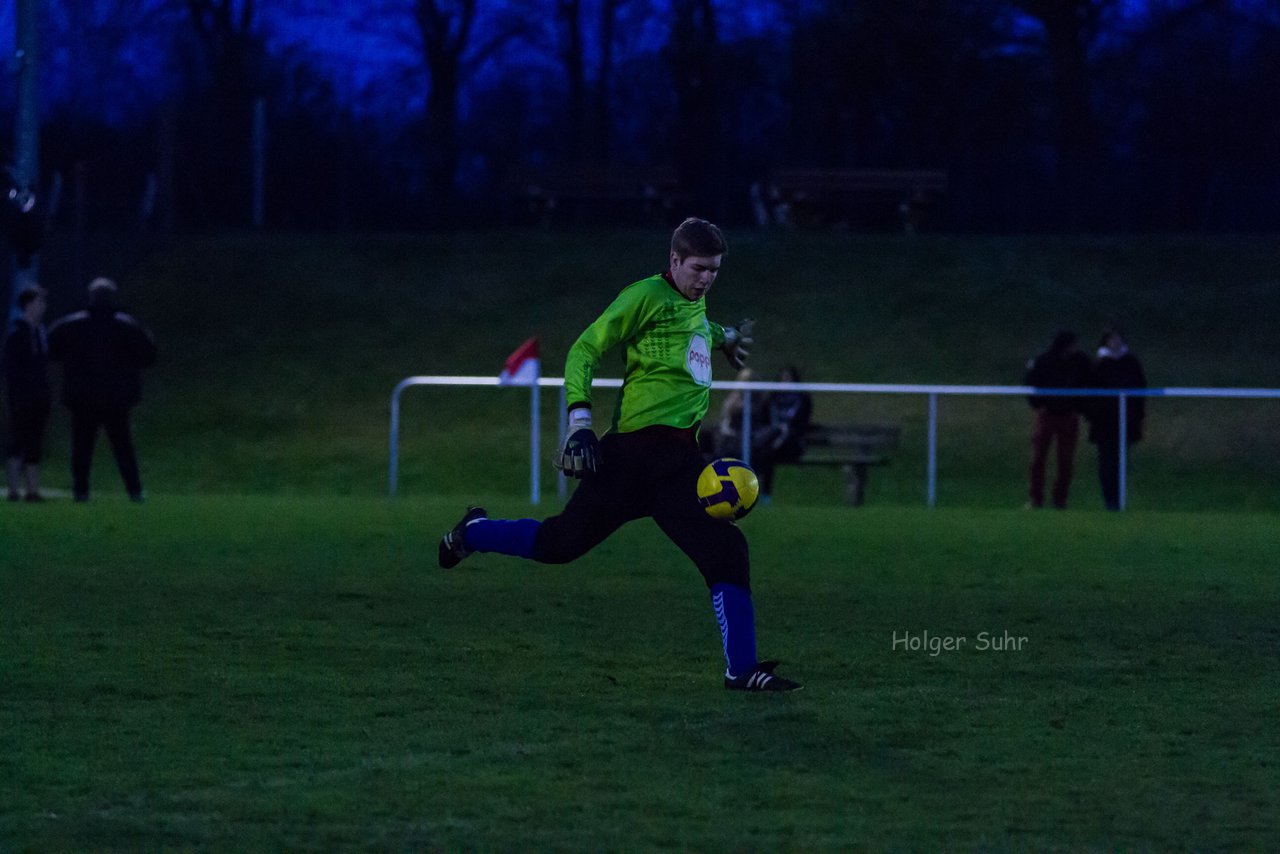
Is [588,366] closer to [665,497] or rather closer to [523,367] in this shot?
[665,497]

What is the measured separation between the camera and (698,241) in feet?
21.8

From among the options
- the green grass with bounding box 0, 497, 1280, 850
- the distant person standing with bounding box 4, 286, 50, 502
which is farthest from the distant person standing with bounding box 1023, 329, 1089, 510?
A: the distant person standing with bounding box 4, 286, 50, 502

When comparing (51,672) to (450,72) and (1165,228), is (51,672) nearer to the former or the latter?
(1165,228)

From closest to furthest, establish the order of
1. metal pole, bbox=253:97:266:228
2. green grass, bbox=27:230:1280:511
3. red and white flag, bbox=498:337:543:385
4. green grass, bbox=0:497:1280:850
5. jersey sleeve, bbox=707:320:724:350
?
green grass, bbox=0:497:1280:850 → jersey sleeve, bbox=707:320:724:350 → red and white flag, bbox=498:337:543:385 → green grass, bbox=27:230:1280:511 → metal pole, bbox=253:97:266:228

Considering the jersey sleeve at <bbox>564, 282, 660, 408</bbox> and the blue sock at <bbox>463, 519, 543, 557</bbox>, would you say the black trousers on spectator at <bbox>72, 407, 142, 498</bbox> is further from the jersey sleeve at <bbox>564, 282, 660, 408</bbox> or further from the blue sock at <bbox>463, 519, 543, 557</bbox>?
the jersey sleeve at <bbox>564, 282, 660, 408</bbox>

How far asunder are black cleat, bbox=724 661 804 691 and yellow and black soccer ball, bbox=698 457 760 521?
51 centimetres

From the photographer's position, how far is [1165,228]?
120ft

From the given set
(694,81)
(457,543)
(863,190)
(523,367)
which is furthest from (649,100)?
(457,543)

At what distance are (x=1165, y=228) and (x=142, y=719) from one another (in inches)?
1296

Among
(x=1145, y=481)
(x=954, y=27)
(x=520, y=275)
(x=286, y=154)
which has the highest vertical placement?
(x=954, y=27)

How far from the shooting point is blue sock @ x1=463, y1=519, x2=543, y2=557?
722cm

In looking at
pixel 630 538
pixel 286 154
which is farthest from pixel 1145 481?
pixel 286 154

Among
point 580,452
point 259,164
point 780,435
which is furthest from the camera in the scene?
point 259,164

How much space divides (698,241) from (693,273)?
0.11m
